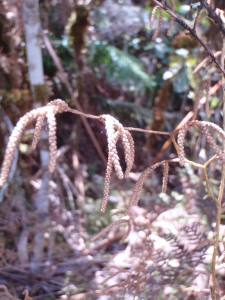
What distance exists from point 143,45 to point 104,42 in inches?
16.3

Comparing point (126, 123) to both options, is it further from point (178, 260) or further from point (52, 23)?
point (178, 260)

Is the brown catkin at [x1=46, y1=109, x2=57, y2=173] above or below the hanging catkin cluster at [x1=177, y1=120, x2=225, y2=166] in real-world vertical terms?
above

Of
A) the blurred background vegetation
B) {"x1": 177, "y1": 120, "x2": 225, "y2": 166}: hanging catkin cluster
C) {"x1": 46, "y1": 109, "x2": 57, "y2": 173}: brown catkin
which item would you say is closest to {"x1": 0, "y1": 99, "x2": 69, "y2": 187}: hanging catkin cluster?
{"x1": 46, "y1": 109, "x2": 57, "y2": 173}: brown catkin

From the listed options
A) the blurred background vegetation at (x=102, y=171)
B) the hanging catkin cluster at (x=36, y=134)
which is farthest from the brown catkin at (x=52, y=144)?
the blurred background vegetation at (x=102, y=171)

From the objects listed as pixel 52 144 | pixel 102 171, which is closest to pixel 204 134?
pixel 52 144

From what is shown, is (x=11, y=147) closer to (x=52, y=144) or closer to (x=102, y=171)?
(x=52, y=144)

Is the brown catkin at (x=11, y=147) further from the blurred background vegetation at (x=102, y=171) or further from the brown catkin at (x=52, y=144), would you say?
the blurred background vegetation at (x=102, y=171)

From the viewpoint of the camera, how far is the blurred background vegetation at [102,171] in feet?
3.38

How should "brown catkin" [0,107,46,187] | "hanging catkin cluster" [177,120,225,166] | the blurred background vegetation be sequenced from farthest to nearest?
the blurred background vegetation
"hanging catkin cluster" [177,120,225,166]
"brown catkin" [0,107,46,187]

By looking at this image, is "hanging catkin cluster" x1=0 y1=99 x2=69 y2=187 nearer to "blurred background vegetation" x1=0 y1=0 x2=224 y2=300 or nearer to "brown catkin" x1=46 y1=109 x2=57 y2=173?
"brown catkin" x1=46 y1=109 x2=57 y2=173

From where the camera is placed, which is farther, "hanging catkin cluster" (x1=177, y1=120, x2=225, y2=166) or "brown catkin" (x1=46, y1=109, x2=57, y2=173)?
"hanging catkin cluster" (x1=177, y1=120, x2=225, y2=166)

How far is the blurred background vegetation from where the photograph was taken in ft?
3.38

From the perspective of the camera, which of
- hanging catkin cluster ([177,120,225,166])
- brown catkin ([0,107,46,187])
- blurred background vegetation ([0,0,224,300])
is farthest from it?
blurred background vegetation ([0,0,224,300])

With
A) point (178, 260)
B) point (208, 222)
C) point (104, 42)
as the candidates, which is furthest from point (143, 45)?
point (178, 260)
